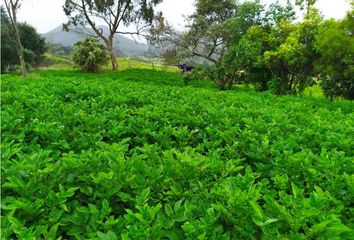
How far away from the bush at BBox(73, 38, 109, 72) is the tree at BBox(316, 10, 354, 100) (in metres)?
25.6

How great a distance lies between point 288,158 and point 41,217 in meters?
1.98

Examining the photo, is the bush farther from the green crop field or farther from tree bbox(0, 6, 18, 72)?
the green crop field

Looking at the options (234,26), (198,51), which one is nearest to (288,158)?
(234,26)

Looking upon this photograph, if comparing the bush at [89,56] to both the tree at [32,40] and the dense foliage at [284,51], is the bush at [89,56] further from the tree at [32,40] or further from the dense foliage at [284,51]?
the dense foliage at [284,51]

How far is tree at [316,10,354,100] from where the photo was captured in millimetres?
16062

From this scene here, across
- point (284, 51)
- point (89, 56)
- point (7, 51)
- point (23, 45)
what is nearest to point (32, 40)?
point (23, 45)

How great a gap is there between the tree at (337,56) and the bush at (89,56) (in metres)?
25.6

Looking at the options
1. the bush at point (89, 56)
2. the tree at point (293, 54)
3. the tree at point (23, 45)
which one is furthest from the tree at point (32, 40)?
the tree at point (293, 54)

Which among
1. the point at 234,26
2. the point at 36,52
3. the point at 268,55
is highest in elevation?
the point at 234,26

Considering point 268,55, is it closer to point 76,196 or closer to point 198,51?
point 198,51

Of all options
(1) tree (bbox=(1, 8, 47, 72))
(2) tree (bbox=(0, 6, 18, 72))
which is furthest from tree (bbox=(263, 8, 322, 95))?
(2) tree (bbox=(0, 6, 18, 72))

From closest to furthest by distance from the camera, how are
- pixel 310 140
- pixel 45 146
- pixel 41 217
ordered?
pixel 41 217 → pixel 45 146 → pixel 310 140

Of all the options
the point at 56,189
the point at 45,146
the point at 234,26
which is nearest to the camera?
the point at 56,189

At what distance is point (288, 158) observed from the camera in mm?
2967
